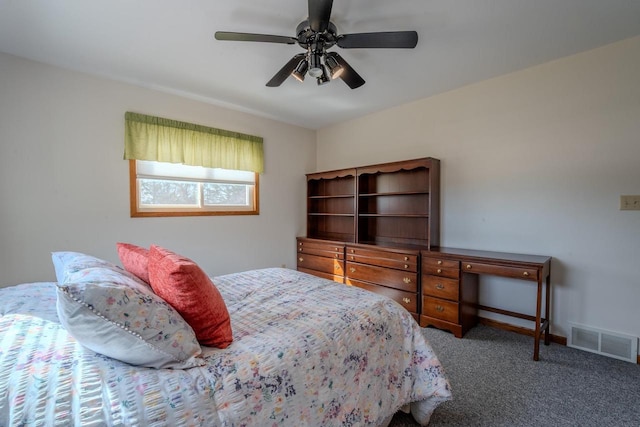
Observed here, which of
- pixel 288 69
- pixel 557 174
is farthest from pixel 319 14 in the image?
pixel 557 174

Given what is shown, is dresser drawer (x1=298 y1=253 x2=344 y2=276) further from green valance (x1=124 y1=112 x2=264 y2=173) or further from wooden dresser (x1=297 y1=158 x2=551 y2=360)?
green valance (x1=124 y1=112 x2=264 y2=173)

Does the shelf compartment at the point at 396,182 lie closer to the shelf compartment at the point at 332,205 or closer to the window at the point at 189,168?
the shelf compartment at the point at 332,205

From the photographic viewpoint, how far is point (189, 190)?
333 centimetres

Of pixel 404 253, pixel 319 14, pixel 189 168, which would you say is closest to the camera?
pixel 319 14

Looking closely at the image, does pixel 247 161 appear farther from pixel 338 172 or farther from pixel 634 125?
pixel 634 125

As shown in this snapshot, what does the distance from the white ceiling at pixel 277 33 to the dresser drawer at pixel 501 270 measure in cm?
181

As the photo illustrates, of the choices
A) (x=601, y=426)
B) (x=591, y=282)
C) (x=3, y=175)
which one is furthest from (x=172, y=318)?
(x=591, y=282)

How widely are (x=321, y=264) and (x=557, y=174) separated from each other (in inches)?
107

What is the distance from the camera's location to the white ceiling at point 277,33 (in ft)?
6.06

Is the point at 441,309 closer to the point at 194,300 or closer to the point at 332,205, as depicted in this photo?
the point at 332,205

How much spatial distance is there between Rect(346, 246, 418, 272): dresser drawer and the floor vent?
139cm

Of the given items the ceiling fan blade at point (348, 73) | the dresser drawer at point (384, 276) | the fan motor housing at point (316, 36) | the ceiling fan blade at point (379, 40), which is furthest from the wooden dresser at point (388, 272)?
the fan motor housing at point (316, 36)

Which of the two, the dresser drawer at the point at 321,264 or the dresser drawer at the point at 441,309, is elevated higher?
the dresser drawer at the point at 321,264

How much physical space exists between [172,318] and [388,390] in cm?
112
